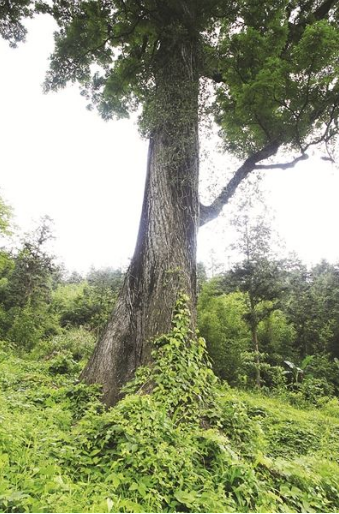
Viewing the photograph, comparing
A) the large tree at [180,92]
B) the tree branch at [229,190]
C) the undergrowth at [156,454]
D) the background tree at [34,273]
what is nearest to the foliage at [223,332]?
the large tree at [180,92]

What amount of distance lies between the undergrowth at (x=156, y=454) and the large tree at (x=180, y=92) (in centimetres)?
57

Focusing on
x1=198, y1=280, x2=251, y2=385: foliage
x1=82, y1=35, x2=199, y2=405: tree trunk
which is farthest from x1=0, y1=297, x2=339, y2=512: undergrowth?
x1=198, y1=280, x2=251, y2=385: foliage

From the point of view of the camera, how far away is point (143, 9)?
20.6 feet

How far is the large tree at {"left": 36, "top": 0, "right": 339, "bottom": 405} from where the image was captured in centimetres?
424

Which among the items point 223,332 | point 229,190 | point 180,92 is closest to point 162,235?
point 229,190

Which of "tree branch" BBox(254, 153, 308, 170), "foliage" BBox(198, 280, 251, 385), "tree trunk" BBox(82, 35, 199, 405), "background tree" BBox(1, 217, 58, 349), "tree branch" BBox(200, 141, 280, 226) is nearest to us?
"tree trunk" BBox(82, 35, 199, 405)

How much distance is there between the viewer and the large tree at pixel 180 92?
167 inches

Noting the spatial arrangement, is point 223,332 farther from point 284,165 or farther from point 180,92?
point 180,92

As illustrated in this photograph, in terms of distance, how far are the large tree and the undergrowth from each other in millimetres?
566

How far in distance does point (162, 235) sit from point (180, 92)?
284 cm

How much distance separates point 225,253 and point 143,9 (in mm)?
11315

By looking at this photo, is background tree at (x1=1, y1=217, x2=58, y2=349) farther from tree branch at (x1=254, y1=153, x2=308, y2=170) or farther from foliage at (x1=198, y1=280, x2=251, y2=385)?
tree branch at (x1=254, y1=153, x2=308, y2=170)

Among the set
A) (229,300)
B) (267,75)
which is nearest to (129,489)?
(267,75)

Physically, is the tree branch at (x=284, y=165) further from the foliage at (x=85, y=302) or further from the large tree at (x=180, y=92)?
the foliage at (x=85, y=302)
